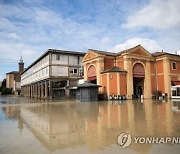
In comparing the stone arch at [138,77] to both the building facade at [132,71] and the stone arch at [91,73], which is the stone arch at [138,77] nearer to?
the building facade at [132,71]

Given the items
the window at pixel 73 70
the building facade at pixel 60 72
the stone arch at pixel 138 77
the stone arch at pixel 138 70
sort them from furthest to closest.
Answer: the window at pixel 73 70
the building facade at pixel 60 72
the stone arch at pixel 138 77
the stone arch at pixel 138 70

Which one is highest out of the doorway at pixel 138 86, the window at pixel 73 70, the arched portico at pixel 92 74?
the window at pixel 73 70

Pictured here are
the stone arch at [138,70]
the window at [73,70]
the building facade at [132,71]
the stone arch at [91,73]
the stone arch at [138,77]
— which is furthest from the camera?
the window at [73,70]

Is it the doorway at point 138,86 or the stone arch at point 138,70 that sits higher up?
the stone arch at point 138,70

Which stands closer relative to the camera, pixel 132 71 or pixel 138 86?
pixel 132 71

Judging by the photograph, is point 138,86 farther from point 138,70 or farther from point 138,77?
point 138,70

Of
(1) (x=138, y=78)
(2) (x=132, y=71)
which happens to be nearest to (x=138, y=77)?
(1) (x=138, y=78)

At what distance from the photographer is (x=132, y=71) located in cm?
3011

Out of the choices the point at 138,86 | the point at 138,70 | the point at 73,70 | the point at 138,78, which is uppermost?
the point at 73,70

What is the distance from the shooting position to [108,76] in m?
28.4

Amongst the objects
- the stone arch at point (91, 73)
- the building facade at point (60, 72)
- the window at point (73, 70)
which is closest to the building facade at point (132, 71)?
the stone arch at point (91, 73)

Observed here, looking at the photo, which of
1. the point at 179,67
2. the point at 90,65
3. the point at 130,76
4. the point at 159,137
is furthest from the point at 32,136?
the point at 179,67

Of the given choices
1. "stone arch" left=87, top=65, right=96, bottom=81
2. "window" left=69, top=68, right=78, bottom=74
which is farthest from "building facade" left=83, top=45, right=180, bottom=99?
"window" left=69, top=68, right=78, bottom=74

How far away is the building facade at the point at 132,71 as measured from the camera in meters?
28.6
